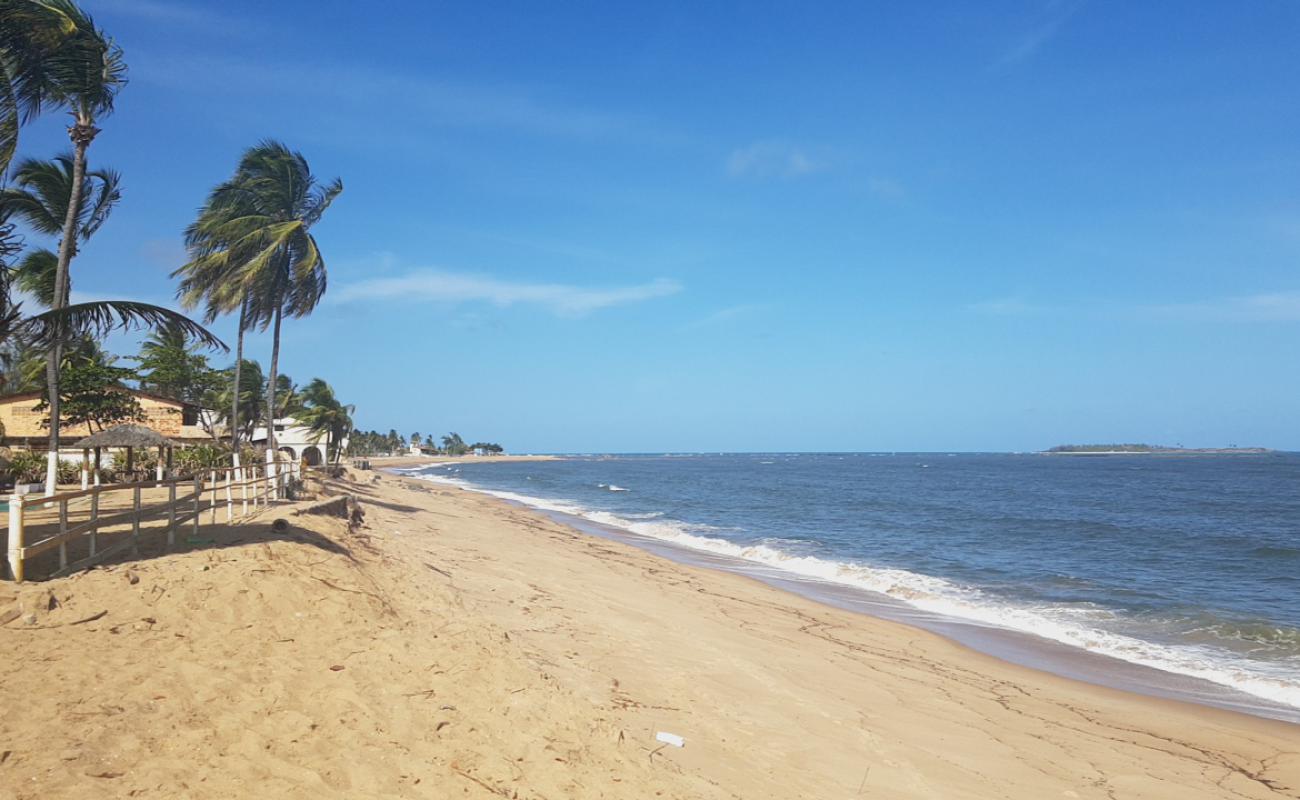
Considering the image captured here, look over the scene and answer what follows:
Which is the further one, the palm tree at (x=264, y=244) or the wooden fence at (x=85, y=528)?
the palm tree at (x=264, y=244)

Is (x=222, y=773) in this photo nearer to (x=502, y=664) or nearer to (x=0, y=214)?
(x=502, y=664)

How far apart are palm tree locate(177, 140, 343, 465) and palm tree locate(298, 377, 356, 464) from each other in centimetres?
2245

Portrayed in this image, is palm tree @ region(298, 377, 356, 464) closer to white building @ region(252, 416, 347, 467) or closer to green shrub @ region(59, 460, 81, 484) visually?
white building @ region(252, 416, 347, 467)

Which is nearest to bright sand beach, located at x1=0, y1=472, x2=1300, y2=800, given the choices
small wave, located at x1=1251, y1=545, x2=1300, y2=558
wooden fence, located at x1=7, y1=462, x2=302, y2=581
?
wooden fence, located at x1=7, y1=462, x2=302, y2=581

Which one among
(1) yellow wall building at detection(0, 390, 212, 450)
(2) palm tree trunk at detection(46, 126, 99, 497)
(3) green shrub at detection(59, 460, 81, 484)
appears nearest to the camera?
(2) palm tree trunk at detection(46, 126, 99, 497)

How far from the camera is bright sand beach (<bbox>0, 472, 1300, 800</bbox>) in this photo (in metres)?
5.07

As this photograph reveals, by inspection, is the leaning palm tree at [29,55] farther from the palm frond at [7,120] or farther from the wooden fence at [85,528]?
the wooden fence at [85,528]

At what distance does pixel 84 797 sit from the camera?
4.27 metres

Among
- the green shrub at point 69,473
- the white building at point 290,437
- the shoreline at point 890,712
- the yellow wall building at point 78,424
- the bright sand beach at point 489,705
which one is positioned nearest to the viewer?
the bright sand beach at point 489,705

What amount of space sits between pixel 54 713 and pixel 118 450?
81.4ft

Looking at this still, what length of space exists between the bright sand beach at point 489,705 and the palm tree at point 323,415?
117 ft

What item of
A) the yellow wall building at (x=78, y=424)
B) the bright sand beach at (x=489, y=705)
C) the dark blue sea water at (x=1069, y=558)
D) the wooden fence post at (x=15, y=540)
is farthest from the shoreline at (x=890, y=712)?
the yellow wall building at (x=78, y=424)

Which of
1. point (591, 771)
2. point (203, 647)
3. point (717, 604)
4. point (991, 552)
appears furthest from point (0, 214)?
point (991, 552)

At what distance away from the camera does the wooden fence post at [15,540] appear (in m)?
6.65
